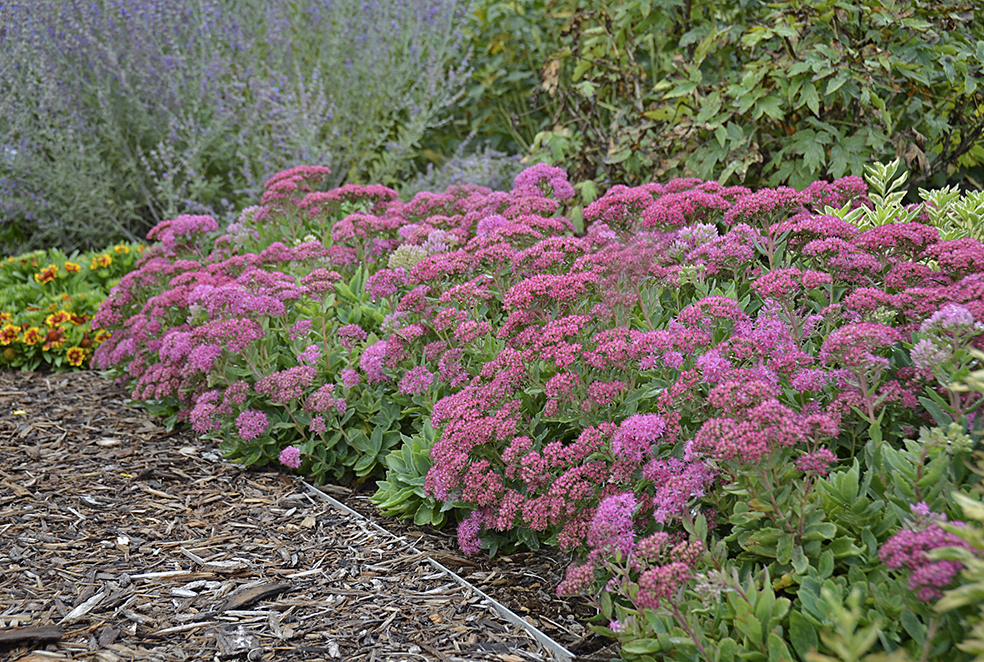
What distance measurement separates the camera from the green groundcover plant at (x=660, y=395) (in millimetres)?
1810

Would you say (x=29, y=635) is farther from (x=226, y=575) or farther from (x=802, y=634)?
(x=802, y=634)

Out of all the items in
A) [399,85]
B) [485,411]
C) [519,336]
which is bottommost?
[485,411]

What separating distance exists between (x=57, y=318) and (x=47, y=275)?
2.61 feet

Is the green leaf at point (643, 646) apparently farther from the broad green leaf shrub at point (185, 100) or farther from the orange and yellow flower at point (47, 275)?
the orange and yellow flower at point (47, 275)

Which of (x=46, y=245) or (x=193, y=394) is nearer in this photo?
(x=193, y=394)

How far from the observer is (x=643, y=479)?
2287mm

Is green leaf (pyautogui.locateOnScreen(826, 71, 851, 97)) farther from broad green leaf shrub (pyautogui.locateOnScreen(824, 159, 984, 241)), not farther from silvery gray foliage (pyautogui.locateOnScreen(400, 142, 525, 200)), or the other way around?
silvery gray foliage (pyautogui.locateOnScreen(400, 142, 525, 200))

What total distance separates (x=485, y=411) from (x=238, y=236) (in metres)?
2.95

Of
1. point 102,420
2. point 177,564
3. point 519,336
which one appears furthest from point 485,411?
point 102,420

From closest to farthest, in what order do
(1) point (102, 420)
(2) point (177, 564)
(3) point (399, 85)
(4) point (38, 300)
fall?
1. (2) point (177, 564)
2. (1) point (102, 420)
3. (4) point (38, 300)
4. (3) point (399, 85)

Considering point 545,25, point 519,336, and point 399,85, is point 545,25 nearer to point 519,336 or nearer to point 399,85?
point 399,85

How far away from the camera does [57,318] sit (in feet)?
16.8

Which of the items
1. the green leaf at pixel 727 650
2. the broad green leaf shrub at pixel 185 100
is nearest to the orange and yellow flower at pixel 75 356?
the broad green leaf shrub at pixel 185 100

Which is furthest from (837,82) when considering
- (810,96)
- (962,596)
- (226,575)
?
(226,575)
